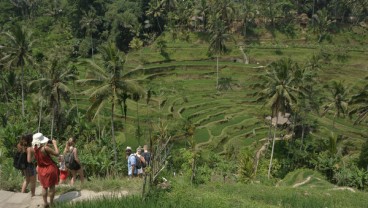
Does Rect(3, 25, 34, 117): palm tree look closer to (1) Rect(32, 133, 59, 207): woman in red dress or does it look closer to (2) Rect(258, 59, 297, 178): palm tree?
(2) Rect(258, 59, 297, 178): palm tree

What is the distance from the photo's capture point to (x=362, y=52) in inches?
2746


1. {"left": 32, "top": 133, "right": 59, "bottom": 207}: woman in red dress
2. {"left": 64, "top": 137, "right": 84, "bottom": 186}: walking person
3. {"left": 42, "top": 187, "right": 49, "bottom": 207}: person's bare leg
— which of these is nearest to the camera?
{"left": 32, "top": 133, "right": 59, "bottom": 207}: woman in red dress

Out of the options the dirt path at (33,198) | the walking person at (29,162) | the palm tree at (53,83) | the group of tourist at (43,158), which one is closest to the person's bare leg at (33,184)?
the walking person at (29,162)

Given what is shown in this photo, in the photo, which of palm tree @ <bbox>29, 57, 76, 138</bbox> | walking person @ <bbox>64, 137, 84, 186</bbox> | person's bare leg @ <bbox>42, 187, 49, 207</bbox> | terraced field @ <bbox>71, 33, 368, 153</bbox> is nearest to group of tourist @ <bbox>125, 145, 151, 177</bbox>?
walking person @ <bbox>64, 137, 84, 186</bbox>

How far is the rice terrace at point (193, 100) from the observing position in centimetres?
1345

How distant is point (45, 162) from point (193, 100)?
4280 cm

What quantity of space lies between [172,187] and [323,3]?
86272 mm

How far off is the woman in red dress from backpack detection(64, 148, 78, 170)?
251 centimetres

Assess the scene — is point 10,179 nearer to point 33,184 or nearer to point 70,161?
point 70,161

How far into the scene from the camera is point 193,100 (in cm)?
5209

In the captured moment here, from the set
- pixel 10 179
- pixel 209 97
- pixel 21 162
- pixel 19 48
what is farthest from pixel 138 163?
pixel 209 97

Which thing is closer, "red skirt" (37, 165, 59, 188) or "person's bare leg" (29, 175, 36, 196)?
"red skirt" (37, 165, 59, 188)

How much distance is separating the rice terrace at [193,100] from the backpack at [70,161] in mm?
661

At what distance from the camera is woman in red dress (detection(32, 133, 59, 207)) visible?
9.45 metres
